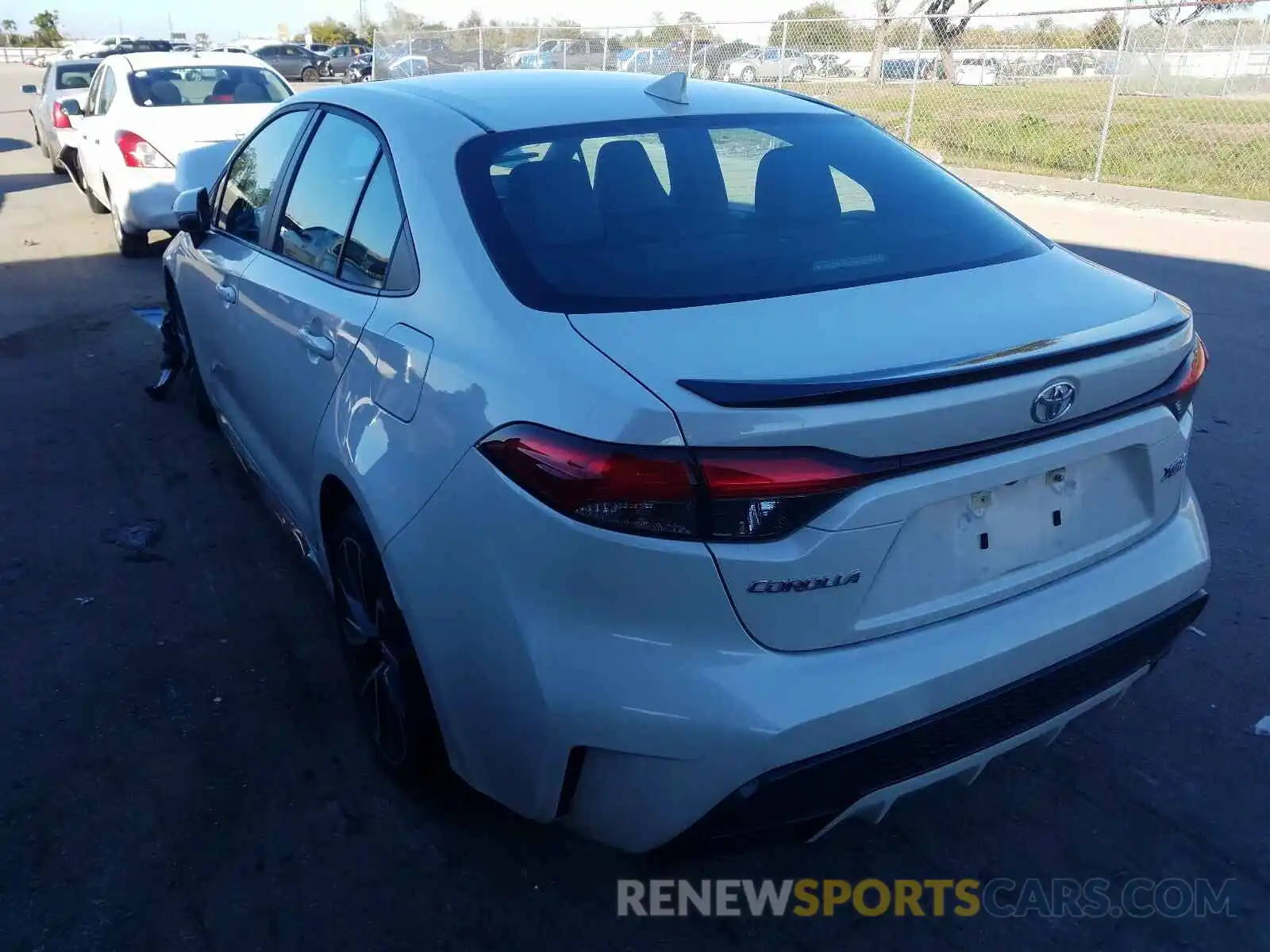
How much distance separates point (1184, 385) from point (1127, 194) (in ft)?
39.2

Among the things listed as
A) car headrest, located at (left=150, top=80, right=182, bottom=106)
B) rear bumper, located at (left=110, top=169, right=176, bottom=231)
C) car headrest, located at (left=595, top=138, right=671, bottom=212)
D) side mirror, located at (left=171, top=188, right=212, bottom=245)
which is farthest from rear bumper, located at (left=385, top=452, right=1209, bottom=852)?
car headrest, located at (left=150, top=80, right=182, bottom=106)

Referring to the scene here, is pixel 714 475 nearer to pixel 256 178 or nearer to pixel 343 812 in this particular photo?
pixel 343 812

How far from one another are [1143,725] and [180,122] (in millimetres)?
9102

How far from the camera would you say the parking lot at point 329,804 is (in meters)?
2.45

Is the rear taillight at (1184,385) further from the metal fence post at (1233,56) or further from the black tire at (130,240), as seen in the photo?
the metal fence post at (1233,56)

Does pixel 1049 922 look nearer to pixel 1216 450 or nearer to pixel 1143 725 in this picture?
pixel 1143 725

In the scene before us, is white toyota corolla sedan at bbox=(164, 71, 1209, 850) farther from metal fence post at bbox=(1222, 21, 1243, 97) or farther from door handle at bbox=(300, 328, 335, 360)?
metal fence post at bbox=(1222, 21, 1243, 97)

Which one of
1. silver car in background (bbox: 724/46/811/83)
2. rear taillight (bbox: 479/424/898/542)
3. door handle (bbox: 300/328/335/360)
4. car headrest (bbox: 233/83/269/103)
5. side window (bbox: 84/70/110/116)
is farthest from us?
silver car in background (bbox: 724/46/811/83)

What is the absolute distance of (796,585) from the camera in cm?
190

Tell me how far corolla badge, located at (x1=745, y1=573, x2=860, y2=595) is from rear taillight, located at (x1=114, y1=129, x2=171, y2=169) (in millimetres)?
8902

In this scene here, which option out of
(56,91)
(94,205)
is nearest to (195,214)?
(94,205)

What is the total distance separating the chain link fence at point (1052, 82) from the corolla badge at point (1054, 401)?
12267 millimetres

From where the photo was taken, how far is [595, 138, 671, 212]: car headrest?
8.89 feet

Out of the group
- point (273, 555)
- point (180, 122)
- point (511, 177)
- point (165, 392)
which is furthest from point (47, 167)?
point (511, 177)
